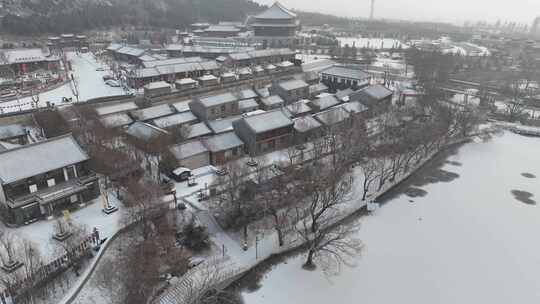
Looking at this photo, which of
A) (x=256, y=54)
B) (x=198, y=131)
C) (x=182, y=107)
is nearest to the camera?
(x=198, y=131)

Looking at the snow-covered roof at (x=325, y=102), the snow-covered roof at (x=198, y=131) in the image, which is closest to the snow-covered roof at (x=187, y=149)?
the snow-covered roof at (x=198, y=131)

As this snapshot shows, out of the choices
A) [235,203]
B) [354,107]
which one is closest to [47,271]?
[235,203]

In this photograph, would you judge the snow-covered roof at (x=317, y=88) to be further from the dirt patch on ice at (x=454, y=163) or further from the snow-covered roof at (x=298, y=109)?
the dirt patch on ice at (x=454, y=163)

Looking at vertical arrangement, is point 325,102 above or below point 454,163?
above

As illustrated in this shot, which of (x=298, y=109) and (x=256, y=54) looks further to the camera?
(x=256, y=54)

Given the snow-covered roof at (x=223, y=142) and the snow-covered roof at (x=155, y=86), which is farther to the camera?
the snow-covered roof at (x=155, y=86)

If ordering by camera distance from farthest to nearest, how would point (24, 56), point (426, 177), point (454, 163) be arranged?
point (24, 56), point (454, 163), point (426, 177)

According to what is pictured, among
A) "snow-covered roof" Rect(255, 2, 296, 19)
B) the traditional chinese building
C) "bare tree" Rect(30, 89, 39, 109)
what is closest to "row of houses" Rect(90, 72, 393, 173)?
"bare tree" Rect(30, 89, 39, 109)

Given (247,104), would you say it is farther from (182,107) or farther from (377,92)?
(377,92)
